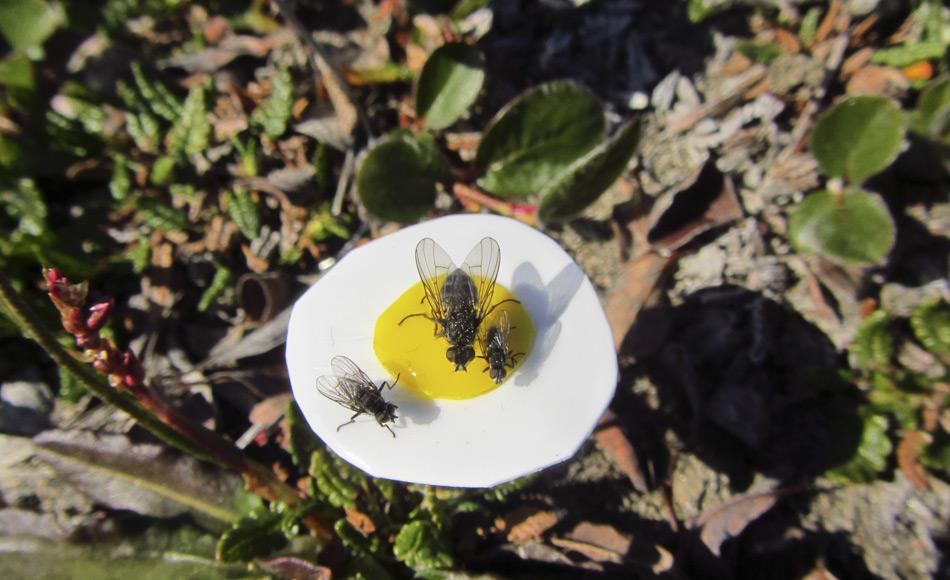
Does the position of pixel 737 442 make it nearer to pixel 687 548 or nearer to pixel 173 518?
pixel 687 548

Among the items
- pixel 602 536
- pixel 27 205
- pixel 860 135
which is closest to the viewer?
pixel 602 536

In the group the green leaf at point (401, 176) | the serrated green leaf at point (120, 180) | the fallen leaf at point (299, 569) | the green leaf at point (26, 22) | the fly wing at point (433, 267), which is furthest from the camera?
the green leaf at point (26, 22)

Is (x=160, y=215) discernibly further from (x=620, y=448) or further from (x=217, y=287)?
(x=620, y=448)

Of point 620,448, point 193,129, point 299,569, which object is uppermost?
point 193,129

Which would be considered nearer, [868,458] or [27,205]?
[868,458]

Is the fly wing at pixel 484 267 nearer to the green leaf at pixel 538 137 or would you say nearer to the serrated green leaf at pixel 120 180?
the green leaf at pixel 538 137

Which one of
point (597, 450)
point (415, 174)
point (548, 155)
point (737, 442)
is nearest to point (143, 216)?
point (415, 174)

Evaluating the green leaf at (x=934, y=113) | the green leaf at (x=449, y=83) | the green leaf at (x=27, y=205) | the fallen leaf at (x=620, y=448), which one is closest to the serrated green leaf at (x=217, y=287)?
the green leaf at (x=27, y=205)

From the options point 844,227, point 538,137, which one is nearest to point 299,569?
point 538,137
